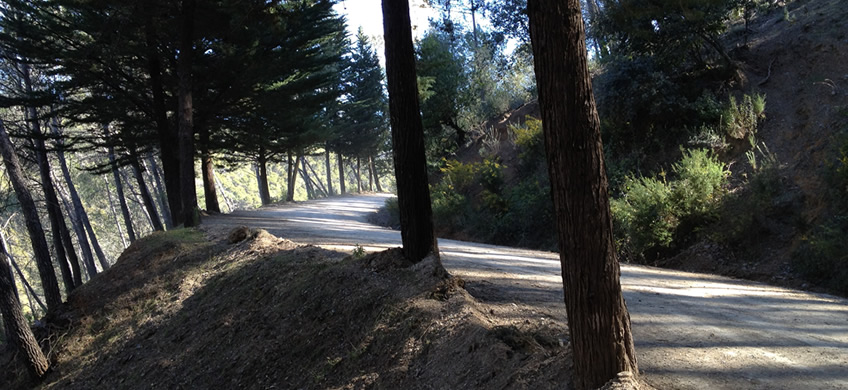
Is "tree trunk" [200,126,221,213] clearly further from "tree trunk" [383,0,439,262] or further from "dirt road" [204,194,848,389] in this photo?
"tree trunk" [383,0,439,262]

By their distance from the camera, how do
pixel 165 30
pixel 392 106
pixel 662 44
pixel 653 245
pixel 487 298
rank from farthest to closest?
pixel 165 30
pixel 662 44
pixel 653 245
pixel 392 106
pixel 487 298

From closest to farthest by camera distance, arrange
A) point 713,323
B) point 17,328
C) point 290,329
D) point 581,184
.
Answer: point 581,184 < point 713,323 < point 290,329 < point 17,328

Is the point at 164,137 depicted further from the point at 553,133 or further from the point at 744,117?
the point at 553,133

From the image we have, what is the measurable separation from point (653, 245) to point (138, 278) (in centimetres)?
1065

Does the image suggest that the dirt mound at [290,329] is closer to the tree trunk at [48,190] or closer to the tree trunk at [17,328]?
the tree trunk at [17,328]

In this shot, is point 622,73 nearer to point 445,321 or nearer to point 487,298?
point 487,298

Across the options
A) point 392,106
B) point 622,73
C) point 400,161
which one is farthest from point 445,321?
point 622,73

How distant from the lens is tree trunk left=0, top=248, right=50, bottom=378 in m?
8.88

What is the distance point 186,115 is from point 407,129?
10439 mm

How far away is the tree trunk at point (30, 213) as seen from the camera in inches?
395

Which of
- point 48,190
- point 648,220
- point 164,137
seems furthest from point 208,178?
point 648,220

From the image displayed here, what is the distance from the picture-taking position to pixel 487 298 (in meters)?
5.85

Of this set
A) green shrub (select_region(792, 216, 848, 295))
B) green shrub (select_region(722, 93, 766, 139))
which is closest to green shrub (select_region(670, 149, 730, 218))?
green shrub (select_region(792, 216, 848, 295))

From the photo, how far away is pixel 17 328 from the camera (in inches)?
360
